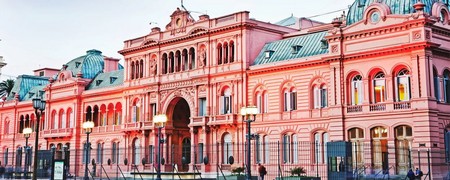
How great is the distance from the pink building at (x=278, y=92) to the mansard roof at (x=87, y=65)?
0.18 meters

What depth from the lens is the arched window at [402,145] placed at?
148 ft

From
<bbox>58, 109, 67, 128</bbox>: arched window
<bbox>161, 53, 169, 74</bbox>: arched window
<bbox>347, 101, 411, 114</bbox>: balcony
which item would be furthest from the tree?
<bbox>347, 101, 411, 114</bbox>: balcony

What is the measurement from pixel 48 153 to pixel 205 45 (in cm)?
1842

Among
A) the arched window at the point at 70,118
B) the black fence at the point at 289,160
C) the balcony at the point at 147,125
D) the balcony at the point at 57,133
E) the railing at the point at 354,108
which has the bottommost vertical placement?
the black fence at the point at 289,160

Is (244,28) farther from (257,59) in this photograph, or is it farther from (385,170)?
(385,170)

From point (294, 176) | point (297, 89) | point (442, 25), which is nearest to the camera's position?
point (294, 176)

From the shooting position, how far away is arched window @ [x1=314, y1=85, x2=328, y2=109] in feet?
170

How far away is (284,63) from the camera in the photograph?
54312 mm

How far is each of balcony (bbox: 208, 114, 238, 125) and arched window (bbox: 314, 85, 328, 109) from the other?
8200 mm

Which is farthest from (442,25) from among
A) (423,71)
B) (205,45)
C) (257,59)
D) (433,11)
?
(205,45)

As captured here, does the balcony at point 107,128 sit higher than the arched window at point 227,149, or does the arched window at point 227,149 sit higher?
the balcony at point 107,128

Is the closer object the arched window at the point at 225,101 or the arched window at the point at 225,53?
the arched window at the point at 225,101

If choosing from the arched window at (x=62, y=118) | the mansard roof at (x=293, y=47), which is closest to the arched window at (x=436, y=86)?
the mansard roof at (x=293, y=47)

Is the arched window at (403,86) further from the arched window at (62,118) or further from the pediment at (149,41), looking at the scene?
the arched window at (62,118)
